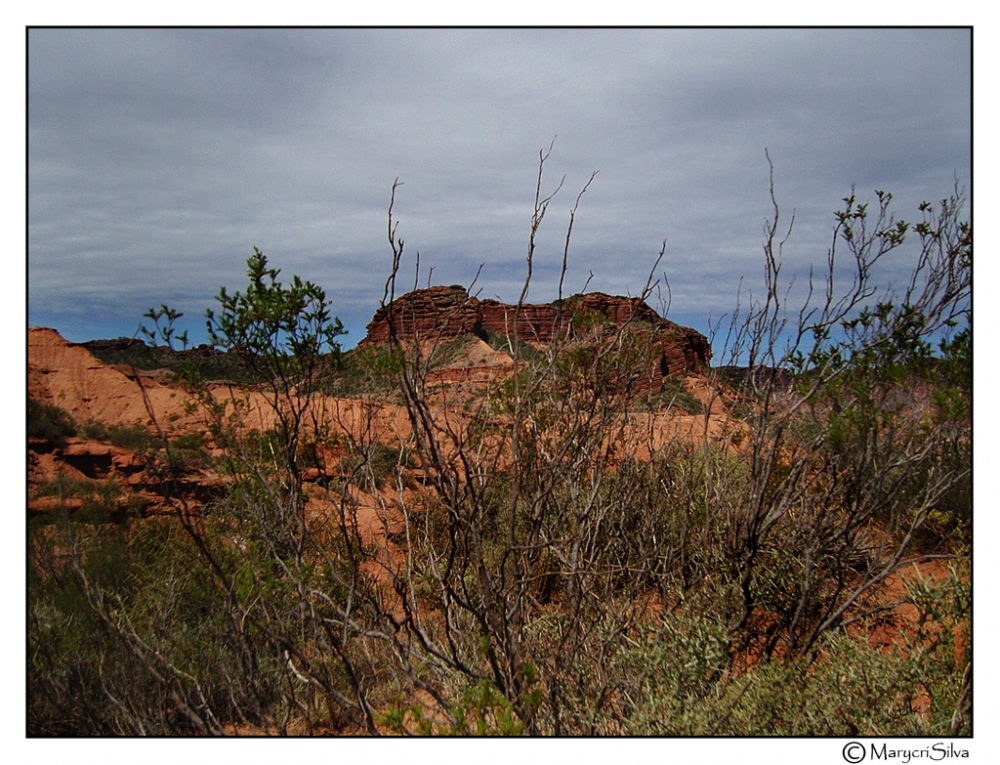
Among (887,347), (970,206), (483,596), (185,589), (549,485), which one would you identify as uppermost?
(970,206)

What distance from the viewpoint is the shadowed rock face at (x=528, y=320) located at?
2566 millimetres

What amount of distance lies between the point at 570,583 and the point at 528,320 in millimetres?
1129

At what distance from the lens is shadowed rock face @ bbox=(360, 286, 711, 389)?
8.42ft

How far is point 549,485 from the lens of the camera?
268 centimetres

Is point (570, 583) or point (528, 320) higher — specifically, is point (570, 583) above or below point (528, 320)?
below

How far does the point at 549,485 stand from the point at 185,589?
3.34 m

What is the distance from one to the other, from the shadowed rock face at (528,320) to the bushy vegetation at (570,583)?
134 mm

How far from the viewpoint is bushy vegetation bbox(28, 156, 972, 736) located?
8.68ft

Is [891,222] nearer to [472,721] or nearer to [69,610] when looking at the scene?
[472,721]

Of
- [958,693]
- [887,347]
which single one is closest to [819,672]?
[958,693]

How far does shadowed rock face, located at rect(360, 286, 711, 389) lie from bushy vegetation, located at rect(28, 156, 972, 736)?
5.3 inches

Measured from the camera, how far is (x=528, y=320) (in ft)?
9.00

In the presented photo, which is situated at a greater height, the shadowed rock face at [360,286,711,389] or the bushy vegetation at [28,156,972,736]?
the shadowed rock face at [360,286,711,389]

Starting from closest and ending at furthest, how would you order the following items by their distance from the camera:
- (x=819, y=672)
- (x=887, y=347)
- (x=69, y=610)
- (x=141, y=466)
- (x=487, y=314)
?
(x=819, y=672), (x=887, y=347), (x=69, y=610), (x=487, y=314), (x=141, y=466)
